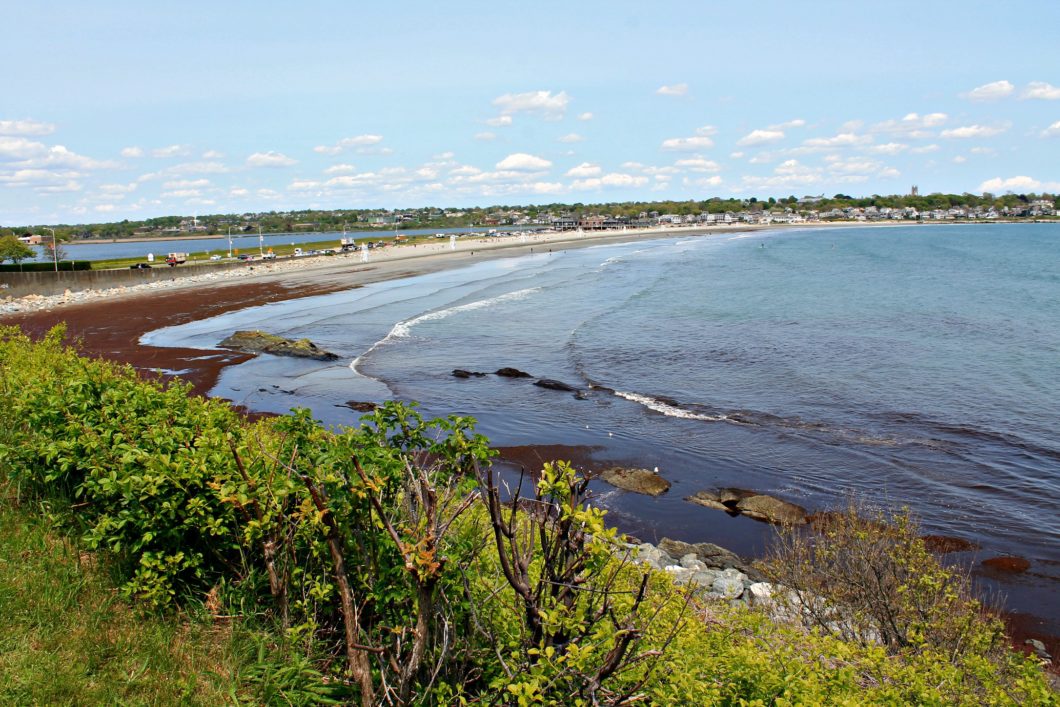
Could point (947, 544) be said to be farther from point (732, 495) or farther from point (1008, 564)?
point (732, 495)

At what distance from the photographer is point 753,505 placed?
15.4 m

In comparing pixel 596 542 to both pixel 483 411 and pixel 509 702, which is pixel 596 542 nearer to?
pixel 509 702

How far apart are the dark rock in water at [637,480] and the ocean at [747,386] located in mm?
351

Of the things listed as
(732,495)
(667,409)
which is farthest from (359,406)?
(732,495)

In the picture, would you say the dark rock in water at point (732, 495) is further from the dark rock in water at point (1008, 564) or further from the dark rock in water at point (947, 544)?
the dark rock in water at point (1008, 564)

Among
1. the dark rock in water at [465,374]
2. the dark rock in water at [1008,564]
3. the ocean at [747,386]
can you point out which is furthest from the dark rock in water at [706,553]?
the dark rock in water at [465,374]

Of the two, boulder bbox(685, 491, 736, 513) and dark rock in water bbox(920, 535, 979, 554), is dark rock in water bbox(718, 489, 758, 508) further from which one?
dark rock in water bbox(920, 535, 979, 554)

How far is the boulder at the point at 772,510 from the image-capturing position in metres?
14.8

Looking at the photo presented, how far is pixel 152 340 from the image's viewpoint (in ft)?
117

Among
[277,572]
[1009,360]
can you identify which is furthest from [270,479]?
[1009,360]

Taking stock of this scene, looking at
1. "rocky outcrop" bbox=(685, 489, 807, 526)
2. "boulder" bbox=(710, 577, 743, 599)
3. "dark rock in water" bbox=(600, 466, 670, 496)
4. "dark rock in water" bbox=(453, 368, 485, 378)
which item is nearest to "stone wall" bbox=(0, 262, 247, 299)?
"dark rock in water" bbox=(453, 368, 485, 378)

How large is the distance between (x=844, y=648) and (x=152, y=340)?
123 feet

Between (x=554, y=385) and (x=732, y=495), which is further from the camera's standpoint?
(x=554, y=385)

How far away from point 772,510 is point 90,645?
13044mm
